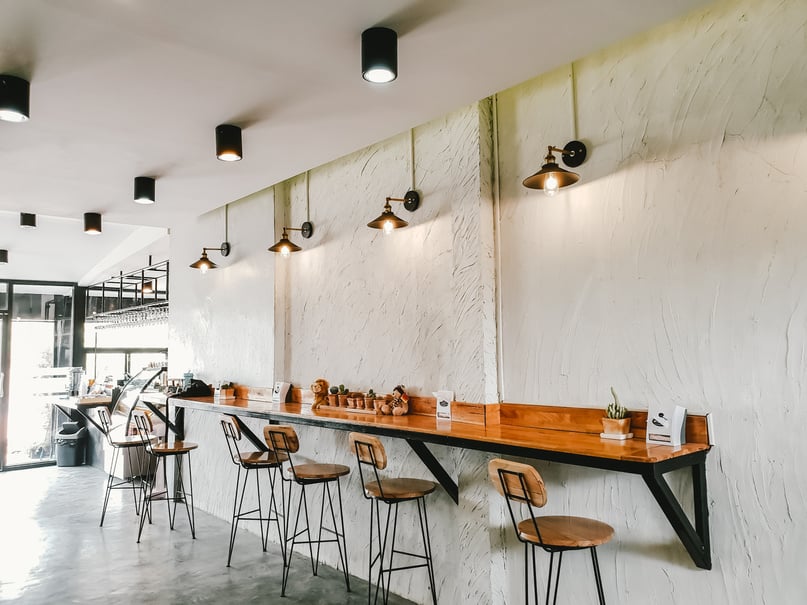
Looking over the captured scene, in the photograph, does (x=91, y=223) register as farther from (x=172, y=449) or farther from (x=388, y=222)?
(x=388, y=222)

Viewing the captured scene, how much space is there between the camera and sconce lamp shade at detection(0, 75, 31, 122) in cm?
284

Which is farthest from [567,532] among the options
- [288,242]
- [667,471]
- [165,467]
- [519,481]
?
[165,467]

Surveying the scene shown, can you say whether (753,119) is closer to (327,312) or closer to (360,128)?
(360,128)

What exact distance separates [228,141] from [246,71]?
2.40 feet

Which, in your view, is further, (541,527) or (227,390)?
(227,390)

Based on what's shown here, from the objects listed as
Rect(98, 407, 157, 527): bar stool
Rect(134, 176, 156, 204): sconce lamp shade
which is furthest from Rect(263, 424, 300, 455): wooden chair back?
Rect(98, 407, 157, 527): bar stool

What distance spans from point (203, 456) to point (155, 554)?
145 centimetres

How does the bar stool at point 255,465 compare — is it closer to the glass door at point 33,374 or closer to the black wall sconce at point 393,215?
the black wall sconce at point 393,215

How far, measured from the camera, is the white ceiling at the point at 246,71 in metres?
2.44

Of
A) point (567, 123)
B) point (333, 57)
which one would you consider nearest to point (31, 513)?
point (333, 57)

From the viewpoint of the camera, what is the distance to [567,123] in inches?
126

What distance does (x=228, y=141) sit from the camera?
3594mm

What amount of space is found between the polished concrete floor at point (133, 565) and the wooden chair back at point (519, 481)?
1739 mm

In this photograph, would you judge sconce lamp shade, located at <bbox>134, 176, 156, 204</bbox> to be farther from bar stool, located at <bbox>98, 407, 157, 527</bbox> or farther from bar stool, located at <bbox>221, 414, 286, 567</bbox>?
bar stool, located at <bbox>98, 407, 157, 527</bbox>
